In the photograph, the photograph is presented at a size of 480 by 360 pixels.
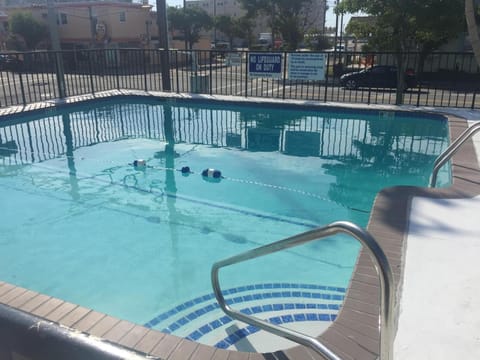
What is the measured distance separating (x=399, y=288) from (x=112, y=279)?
2.97 meters

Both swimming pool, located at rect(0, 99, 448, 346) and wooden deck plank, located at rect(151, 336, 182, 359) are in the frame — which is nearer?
wooden deck plank, located at rect(151, 336, 182, 359)

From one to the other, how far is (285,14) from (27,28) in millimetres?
22767

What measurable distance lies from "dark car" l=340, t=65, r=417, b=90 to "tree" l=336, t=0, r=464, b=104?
5465 mm

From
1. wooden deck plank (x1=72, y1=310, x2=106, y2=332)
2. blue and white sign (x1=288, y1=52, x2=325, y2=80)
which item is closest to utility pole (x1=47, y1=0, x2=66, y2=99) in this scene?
blue and white sign (x1=288, y1=52, x2=325, y2=80)

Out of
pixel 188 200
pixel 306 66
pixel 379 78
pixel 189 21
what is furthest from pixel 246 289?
pixel 189 21

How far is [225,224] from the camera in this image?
236 inches

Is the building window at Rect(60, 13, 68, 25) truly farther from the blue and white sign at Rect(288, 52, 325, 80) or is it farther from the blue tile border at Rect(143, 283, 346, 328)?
the blue tile border at Rect(143, 283, 346, 328)

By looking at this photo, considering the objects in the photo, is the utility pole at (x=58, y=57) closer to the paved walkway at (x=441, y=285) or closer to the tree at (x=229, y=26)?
the paved walkway at (x=441, y=285)

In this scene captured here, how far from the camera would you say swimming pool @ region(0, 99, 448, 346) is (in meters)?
4.43

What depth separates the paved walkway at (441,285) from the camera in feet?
8.89

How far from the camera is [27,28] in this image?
37562 millimetres

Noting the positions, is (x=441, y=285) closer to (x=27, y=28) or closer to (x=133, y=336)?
(x=133, y=336)

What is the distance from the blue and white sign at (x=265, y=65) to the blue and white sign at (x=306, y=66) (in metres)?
0.40

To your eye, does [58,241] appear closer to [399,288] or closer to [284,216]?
[284,216]
